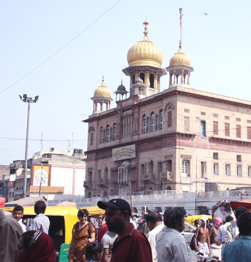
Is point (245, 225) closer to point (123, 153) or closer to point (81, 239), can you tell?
point (81, 239)

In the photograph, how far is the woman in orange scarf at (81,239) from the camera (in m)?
8.10

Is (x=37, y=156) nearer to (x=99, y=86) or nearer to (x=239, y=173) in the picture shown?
(x=99, y=86)

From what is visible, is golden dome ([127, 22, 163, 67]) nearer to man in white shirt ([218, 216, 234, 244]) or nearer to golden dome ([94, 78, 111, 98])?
golden dome ([94, 78, 111, 98])

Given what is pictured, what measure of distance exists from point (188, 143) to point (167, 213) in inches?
1476

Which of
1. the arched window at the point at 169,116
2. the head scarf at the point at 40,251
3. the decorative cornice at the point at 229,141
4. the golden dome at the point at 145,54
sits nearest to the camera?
the head scarf at the point at 40,251

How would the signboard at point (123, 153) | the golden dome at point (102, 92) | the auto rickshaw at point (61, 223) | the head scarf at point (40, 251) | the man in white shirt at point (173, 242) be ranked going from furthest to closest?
the golden dome at point (102, 92), the signboard at point (123, 153), the auto rickshaw at point (61, 223), the head scarf at point (40, 251), the man in white shirt at point (173, 242)

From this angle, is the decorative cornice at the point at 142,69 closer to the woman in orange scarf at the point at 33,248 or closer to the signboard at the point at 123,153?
the signboard at the point at 123,153

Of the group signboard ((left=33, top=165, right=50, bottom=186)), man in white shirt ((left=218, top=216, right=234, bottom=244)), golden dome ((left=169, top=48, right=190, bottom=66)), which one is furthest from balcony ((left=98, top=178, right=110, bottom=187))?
man in white shirt ((left=218, top=216, right=234, bottom=244))

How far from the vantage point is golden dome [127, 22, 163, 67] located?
178 feet

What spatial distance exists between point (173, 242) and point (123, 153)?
147ft

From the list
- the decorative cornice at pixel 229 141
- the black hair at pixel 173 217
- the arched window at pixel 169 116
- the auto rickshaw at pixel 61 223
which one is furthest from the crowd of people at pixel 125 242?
the decorative cornice at pixel 229 141

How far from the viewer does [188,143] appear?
1686 inches

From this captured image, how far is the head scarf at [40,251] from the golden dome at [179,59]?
41.9 m

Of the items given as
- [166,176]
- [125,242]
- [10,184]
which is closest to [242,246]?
[125,242]
